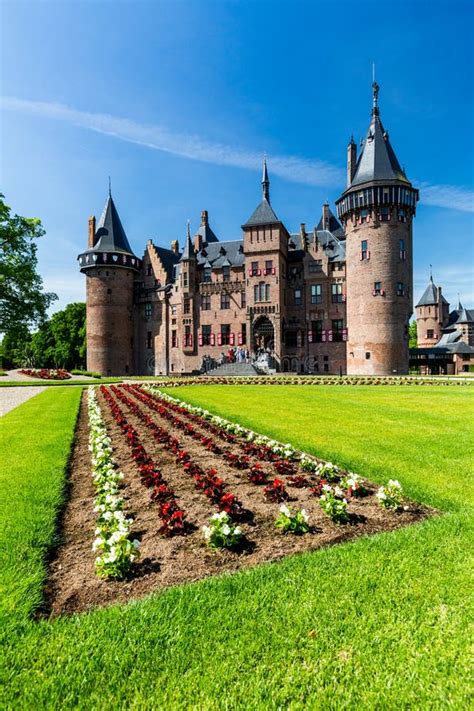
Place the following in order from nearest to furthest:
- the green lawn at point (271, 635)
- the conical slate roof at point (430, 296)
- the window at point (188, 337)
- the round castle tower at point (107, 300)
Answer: the green lawn at point (271, 635) → the window at point (188, 337) → the round castle tower at point (107, 300) → the conical slate roof at point (430, 296)

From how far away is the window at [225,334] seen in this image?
160ft

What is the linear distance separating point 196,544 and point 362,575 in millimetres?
1658

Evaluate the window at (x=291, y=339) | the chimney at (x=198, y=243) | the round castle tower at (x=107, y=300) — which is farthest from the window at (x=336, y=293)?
the round castle tower at (x=107, y=300)

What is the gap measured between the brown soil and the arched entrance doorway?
39807 mm

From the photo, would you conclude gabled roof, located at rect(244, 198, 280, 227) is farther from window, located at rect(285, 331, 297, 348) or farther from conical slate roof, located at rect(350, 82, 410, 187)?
window, located at rect(285, 331, 297, 348)

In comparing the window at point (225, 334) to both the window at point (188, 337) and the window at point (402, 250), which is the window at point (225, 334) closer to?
the window at point (188, 337)

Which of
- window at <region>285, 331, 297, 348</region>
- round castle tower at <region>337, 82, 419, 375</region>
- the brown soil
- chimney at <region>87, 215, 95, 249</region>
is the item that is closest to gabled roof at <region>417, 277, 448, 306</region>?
round castle tower at <region>337, 82, 419, 375</region>

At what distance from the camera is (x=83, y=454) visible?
7.93m

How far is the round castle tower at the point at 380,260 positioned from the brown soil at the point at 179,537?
37.8 metres

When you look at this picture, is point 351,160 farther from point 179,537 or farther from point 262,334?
point 179,537

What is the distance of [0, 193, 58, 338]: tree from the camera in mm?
30812

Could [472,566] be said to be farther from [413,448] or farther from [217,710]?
[413,448]

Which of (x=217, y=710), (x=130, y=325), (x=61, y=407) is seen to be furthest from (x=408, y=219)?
(x=217, y=710)

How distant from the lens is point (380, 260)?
41562 millimetres
